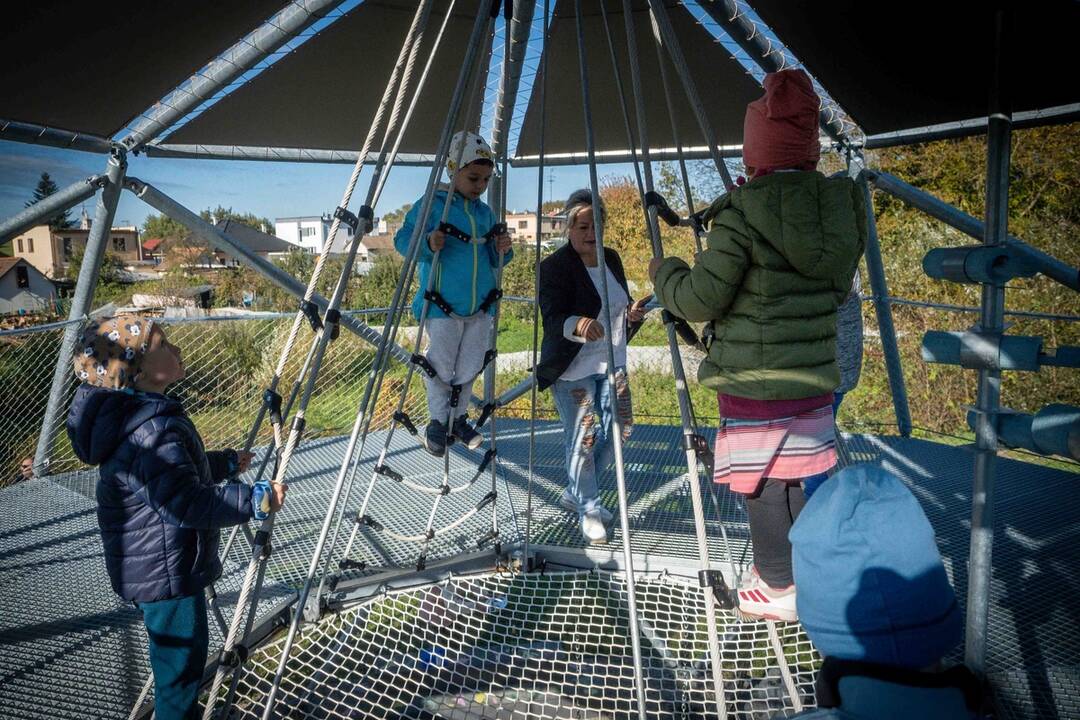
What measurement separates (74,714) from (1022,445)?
2.08m

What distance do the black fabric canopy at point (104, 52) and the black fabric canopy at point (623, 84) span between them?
1.44 m

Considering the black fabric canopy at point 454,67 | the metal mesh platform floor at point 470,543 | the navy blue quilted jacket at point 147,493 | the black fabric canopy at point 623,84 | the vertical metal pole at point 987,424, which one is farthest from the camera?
the black fabric canopy at point 623,84

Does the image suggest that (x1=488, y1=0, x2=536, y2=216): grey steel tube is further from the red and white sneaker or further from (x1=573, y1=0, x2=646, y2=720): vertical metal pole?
the red and white sneaker

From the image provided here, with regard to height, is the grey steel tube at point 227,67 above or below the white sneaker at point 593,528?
above

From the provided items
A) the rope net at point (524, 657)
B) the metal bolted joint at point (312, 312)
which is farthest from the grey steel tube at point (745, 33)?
the rope net at point (524, 657)

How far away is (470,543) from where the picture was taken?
2547 mm

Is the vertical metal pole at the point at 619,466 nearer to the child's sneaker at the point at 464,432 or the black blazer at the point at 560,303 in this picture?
the black blazer at the point at 560,303

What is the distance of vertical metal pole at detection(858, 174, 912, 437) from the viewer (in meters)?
3.56

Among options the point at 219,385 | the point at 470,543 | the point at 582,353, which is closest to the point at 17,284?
the point at 219,385

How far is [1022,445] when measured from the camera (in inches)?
45.9

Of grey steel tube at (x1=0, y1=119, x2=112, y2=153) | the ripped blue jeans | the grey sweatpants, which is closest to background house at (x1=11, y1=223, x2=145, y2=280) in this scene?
grey steel tube at (x1=0, y1=119, x2=112, y2=153)

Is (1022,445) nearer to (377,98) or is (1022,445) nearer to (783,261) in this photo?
(783,261)

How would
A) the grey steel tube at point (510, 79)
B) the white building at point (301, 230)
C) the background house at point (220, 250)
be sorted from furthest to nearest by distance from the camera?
the white building at point (301, 230) < the background house at point (220, 250) < the grey steel tube at point (510, 79)

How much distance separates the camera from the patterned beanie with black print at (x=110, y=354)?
1.39m
